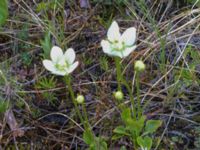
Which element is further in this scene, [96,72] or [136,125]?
[96,72]

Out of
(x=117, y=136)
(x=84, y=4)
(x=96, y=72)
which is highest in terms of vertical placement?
(x=84, y=4)

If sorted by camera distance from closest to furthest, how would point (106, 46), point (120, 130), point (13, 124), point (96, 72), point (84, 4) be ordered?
point (106, 46) → point (120, 130) → point (13, 124) → point (96, 72) → point (84, 4)

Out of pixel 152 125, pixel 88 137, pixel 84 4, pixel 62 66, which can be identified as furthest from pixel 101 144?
pixel 84 4

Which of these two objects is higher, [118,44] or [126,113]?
[118,44]

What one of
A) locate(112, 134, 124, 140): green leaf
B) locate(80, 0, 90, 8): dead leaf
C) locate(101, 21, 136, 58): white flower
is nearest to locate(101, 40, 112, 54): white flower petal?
locate(101, 21, 136, 58): white flower

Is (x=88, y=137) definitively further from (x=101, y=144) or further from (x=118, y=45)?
(x=118, y=45)

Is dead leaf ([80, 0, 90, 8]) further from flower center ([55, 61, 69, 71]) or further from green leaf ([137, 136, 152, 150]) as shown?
green leaf ([137, 136, 152, 150])
